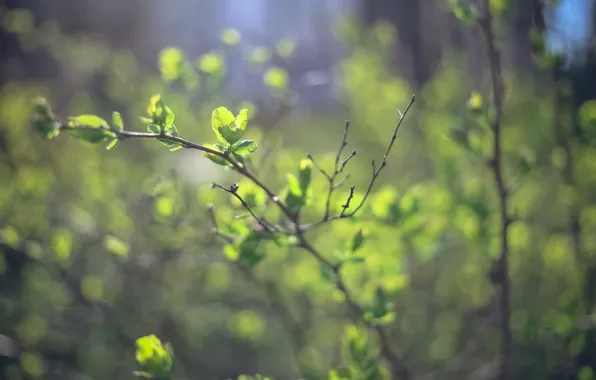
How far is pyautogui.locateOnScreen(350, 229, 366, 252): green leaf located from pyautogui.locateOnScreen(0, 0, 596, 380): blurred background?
132 mm

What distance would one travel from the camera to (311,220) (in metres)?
1.92

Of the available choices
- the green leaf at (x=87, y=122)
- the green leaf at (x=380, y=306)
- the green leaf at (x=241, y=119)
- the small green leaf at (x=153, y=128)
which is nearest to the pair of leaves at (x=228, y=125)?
the green leaf at (x=241, y=119)

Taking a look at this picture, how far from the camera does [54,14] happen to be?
667cm

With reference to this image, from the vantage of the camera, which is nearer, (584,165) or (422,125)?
(584,165)

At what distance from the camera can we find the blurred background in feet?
4.95

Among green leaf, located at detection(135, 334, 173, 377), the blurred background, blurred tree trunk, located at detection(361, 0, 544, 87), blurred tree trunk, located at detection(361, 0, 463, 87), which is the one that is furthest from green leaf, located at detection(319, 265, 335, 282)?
blurred tree trunk, located at detection(361, 0, 463, 87)

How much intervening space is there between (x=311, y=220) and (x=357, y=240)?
74 centimetres

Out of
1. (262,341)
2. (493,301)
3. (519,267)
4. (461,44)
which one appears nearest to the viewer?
(493,301)

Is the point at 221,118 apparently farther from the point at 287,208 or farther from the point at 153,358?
the point at 153,358

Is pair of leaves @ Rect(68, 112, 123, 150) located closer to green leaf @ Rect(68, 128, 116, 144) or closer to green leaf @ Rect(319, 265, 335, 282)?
green leaf @ Rect(68, 128, 116, 144)

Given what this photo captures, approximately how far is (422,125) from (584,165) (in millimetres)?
724

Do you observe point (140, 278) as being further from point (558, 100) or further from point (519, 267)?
point (558, 100)

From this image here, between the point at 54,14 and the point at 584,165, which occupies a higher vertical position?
the point at 54,14

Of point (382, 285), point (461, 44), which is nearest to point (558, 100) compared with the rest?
point (382, 285)
